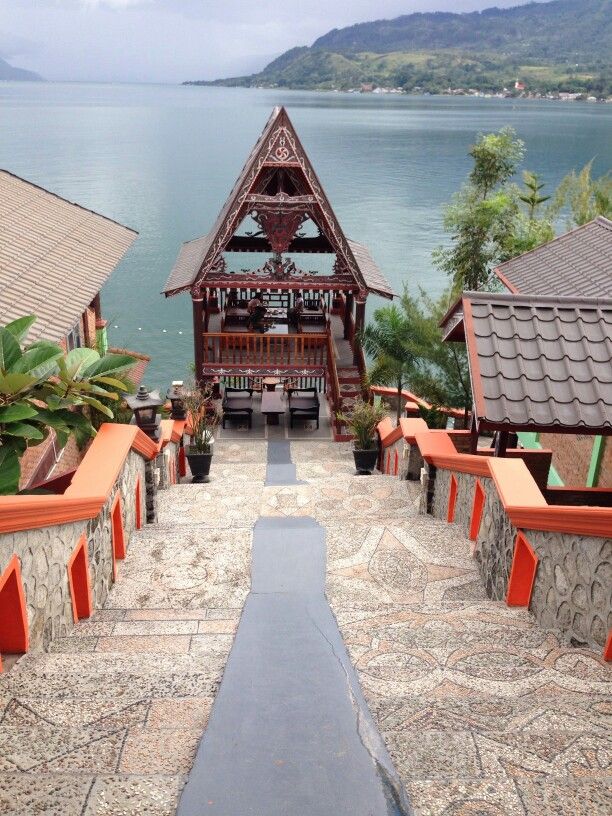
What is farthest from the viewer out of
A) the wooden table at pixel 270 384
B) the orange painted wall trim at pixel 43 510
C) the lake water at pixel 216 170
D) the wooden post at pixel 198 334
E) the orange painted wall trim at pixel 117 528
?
the lake water at pixel 216 170

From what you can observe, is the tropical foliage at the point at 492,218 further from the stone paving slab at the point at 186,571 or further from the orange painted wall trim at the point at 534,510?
the orange painted wall trim at the point at 534,510

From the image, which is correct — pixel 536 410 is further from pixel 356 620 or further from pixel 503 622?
pixel 356 620

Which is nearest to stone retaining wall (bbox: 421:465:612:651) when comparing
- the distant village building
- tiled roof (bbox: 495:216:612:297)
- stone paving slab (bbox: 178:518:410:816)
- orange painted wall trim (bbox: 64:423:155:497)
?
stone paving slab (bbox: 178:518:410:816)

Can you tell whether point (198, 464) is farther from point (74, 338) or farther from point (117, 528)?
point (117, 528)

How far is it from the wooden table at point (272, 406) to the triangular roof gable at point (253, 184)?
308 cm

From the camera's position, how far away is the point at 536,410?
17.8 feet

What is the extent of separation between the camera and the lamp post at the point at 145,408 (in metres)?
9.72

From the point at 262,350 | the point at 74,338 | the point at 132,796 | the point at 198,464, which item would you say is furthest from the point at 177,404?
the point at 132,796

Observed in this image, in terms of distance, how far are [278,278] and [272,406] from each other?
10.3 feet

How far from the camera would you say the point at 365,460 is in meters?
13.7

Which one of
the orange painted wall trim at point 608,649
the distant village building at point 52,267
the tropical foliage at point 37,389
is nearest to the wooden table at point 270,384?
the distant village building at point 52,267

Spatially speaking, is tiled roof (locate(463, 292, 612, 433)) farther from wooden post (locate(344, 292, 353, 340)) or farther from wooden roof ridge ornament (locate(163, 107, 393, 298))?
wooden post (locate(344, 292, 353, 340))

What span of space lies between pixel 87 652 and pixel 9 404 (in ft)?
5.68

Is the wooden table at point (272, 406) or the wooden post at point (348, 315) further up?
the wooden post at point (348, 315)
